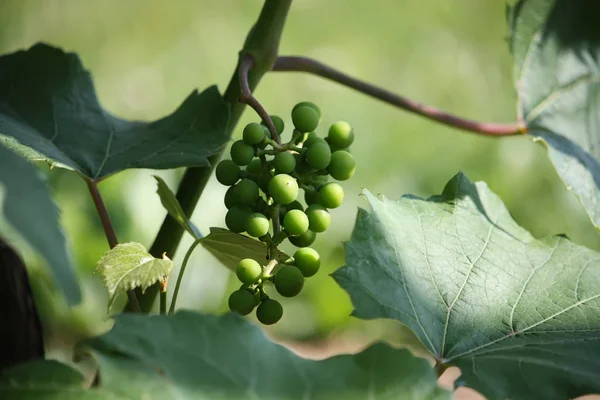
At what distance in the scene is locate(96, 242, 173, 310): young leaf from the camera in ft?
1.69

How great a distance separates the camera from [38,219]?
31cm

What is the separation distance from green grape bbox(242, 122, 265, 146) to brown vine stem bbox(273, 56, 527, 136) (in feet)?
0.45

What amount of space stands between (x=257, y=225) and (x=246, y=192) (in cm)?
3

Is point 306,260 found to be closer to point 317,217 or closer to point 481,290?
point 317,217

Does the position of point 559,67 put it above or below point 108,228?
above

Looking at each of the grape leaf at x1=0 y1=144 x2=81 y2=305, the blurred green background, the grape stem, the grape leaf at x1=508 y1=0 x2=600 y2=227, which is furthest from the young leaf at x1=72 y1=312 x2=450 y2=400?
the blurred green background

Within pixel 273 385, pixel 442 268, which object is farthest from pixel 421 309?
pixel 273 385

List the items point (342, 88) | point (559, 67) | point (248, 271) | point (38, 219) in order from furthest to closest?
1. point (342, 88)
2. point (559, 67)
3. point (248, 271)
4. point (38, 219)

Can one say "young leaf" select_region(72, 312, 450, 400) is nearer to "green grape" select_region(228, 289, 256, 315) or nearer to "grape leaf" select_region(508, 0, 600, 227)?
"green grape" select_region(228, 289, 256, 315)

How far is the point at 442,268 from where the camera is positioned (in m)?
0.58

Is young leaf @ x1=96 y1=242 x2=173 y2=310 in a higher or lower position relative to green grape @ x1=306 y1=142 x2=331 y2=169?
lower

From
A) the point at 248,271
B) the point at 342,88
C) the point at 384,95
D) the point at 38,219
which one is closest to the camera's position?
the point at 38,219

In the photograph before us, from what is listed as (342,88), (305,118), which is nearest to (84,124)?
(305,118)

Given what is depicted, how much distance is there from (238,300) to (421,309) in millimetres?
142
